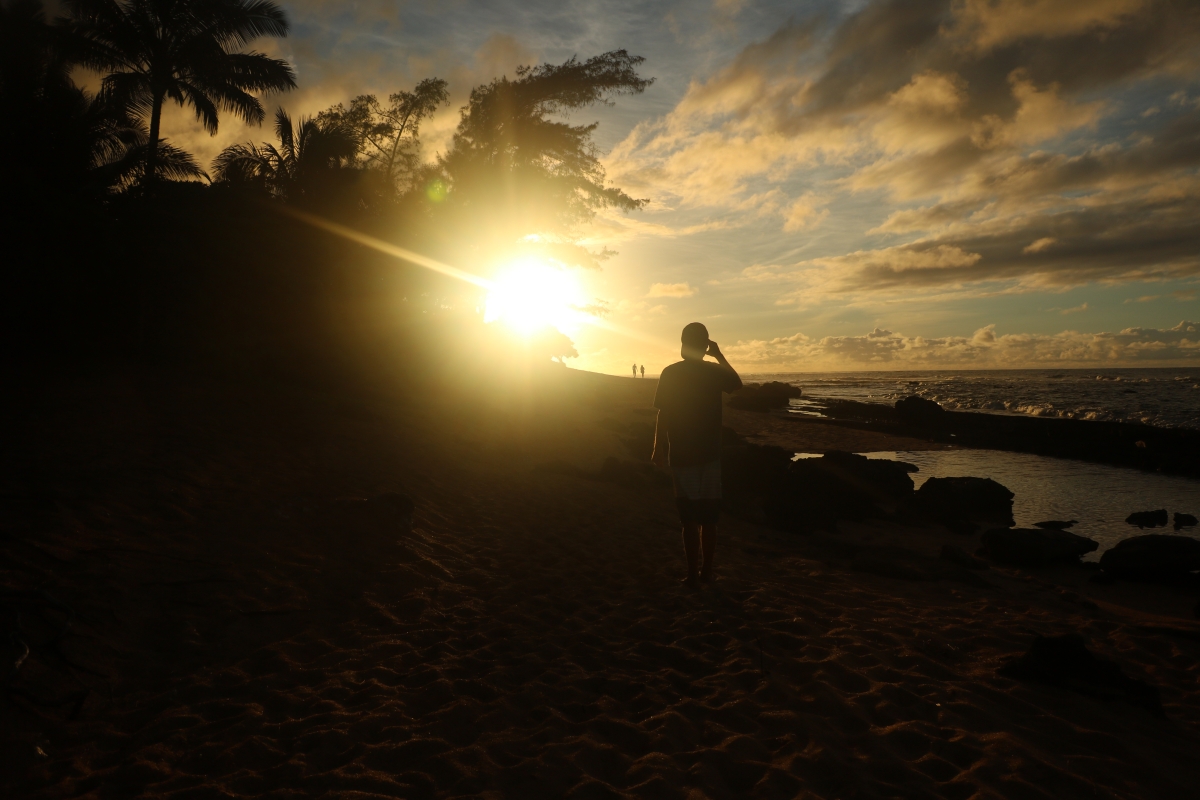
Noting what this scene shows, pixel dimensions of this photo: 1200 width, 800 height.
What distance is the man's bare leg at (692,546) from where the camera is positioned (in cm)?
561

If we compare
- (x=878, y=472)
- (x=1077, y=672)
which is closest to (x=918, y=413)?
(x=878, y=472)

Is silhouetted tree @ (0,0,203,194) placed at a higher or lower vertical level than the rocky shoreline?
higher

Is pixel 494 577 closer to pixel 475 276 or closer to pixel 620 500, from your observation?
pixel 620 500

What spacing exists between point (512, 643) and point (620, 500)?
556 centimetres

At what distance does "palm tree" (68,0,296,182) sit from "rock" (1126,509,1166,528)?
26214mm

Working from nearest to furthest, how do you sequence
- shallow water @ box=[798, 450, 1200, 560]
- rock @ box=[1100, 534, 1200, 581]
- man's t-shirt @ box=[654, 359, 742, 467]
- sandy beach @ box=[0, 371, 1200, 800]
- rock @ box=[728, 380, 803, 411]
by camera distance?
sandy beach @ box=[0, 371, 1200, 800] < man's t-shirt @ box=[654, 359, 742, 467] < rock @ box=[1100, 534, 1200, 581] < shallow water @ box=[798, 450, 1200, 560] < rock @ box=[728, 380, 803, 411]

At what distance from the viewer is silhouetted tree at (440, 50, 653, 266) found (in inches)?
813

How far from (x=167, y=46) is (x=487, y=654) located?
80.7 feet

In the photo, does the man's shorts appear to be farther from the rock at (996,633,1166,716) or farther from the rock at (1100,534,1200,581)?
the rock at (1100,534,1200,581)

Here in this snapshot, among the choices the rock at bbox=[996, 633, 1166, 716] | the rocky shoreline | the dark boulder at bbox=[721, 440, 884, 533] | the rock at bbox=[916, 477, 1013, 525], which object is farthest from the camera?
the rocky shoreline

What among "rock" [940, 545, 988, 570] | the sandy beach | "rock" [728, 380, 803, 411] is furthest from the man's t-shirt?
"rock" [728, 380, 803, 411]

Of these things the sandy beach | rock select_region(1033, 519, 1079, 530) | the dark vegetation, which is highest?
the dark vegetation

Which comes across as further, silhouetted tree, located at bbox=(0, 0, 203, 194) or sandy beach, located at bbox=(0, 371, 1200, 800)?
silhouetted tree, located at bbox=(0, 0, 203, 194)

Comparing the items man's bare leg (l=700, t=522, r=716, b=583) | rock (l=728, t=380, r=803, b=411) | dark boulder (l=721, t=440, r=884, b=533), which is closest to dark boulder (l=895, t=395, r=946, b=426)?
rock (l=728, t=380, r=803, b=411)
